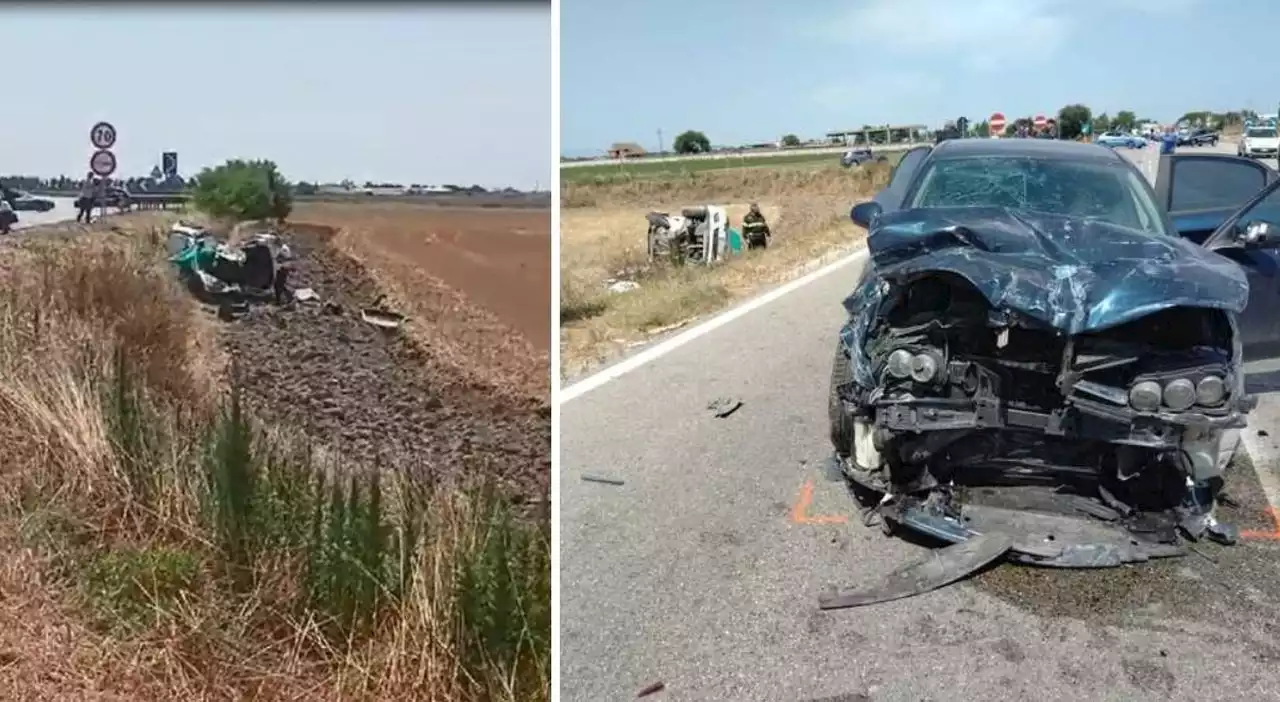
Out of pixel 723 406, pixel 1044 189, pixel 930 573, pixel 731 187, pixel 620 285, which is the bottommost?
pixel 930 573

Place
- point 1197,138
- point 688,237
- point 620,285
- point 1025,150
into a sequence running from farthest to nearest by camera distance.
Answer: point 1197,138, point 688,237, point 620,285, point 1025,150

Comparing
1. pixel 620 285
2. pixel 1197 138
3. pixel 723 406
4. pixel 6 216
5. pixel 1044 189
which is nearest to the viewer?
pixel 6 216

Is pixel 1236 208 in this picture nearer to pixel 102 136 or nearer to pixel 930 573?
pixel 930 573

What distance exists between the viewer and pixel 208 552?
4.12 meters

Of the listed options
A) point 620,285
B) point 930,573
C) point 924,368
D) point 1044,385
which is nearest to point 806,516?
point 930,573

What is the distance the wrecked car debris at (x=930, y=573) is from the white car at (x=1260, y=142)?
4346 centimetres

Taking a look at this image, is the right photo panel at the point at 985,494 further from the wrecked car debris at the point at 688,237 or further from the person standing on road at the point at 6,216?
the wrecked car debris at the point at 688,237

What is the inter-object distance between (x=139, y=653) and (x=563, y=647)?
4.51 feet

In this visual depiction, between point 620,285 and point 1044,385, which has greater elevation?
point 1044,385

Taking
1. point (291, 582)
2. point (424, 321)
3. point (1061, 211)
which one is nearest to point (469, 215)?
point (424, 321)

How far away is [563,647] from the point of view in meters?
3.71

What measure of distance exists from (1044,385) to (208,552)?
3.17 meters

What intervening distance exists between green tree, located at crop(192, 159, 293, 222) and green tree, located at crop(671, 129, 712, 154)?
49.9 m

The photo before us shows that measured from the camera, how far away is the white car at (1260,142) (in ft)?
140
